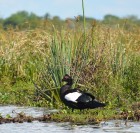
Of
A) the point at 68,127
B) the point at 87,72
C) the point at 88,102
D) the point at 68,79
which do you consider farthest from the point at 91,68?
the point at 68,127

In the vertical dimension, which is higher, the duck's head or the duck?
the duck's head

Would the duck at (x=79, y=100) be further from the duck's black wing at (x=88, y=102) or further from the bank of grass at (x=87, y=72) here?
the bank of grass at (x=87, y=72)

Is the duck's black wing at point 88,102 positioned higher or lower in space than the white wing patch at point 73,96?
lower

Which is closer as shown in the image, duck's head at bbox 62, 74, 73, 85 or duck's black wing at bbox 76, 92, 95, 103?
duck's black wing at bbox 76, 92, 95, 103

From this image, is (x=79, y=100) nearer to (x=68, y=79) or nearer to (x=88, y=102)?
(x=88, y=102)

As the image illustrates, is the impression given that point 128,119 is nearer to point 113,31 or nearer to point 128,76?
point 128,76

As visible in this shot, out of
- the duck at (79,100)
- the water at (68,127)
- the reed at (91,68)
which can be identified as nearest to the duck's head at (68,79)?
the duck at (79,100)

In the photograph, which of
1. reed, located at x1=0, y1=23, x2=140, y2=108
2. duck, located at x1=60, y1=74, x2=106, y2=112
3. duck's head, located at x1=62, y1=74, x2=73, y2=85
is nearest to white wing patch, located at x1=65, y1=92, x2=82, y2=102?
duck, located at x1=60, y1=74, x2=106, y2=112

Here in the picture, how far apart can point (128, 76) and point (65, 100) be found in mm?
2895

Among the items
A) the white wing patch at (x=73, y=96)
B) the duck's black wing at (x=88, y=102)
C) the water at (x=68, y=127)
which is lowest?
the water at (x=68, y=127)

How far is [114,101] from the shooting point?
47.9 feet

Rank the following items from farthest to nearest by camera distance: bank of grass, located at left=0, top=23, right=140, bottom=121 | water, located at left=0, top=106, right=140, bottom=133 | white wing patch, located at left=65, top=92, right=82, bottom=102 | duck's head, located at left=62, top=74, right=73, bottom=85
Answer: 1. bank of grass, located at left=0, top=23, right=140, bottom=121
2. duck's head, located at left=62, top=74, right=73, bottom=85
3. white wing patch, located at left=65, top=92, right=82, bottom=102
4. water, located at left=0, top=106, right=140, bottom=133

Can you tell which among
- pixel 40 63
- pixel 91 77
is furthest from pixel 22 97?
pixel 91 77

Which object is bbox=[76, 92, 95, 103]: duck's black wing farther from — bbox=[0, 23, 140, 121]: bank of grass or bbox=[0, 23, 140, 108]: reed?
bbox=[0, 23, 140, 108]: reed
